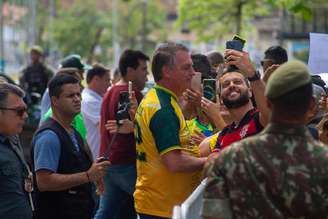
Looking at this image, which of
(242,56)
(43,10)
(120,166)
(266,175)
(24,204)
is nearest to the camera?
(266,175)

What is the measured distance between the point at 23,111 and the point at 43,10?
75140mm

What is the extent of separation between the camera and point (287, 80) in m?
4.29

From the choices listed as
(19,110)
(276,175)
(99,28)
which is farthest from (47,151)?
(99,28)

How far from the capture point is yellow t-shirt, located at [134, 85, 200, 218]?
245 inches

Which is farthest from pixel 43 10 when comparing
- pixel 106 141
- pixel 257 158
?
pixel 257 158

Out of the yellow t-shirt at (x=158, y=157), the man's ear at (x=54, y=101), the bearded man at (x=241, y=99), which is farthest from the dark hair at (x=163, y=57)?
the man's ear at (x=54, y=101)

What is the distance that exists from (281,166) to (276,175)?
5 cm

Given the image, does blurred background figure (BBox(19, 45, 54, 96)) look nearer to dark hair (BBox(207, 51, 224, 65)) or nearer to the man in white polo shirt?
the man in white polo shirt

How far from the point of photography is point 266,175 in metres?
4.25

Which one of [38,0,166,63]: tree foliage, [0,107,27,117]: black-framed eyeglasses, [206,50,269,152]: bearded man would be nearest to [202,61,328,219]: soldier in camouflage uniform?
[206,50,269,152]: bearded man

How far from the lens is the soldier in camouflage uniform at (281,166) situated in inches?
167

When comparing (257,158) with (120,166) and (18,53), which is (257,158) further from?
(18,53)

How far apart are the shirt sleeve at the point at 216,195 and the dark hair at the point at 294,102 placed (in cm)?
37

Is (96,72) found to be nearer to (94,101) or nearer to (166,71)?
(94,101)
